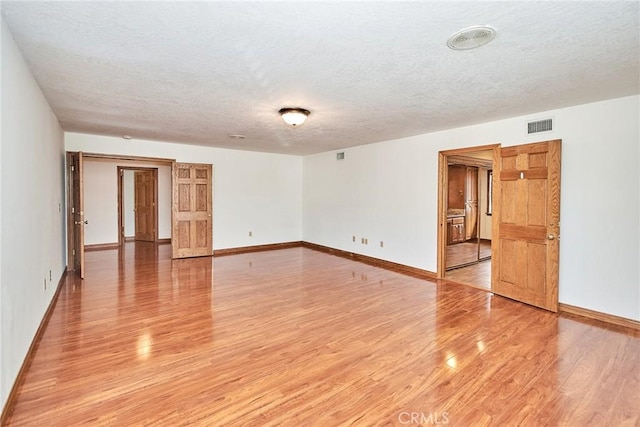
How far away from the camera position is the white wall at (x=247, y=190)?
6.90 meters

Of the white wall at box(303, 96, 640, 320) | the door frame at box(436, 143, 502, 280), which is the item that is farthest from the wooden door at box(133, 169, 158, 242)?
the door frame at box(436, 143, 502, 280)

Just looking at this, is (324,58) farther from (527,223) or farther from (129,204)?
(129,204)

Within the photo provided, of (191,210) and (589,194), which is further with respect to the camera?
(191,210)

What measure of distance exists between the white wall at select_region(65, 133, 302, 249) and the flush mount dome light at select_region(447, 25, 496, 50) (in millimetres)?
5903

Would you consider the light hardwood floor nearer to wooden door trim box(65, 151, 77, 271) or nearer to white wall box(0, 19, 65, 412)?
white wall box(0, 19, 65, 412)

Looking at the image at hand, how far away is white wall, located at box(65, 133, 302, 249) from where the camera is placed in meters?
6.90

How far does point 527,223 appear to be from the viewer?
4.11 metres

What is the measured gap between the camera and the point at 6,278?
2104mm

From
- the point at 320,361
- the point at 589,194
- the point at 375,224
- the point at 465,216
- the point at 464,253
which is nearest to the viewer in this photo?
the point at 320,361

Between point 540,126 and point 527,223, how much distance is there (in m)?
1.19

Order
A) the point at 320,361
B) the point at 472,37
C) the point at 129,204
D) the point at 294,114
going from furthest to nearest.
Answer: the point at 129,204 < the point at 294,114 < the point at 320,361 < the point at 472,37

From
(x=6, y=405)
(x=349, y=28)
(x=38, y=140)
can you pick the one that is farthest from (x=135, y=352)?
(x=349, y=28)

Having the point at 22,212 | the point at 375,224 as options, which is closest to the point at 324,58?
the point at 22,212

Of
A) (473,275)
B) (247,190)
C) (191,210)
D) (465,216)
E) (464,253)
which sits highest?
(247,190)
